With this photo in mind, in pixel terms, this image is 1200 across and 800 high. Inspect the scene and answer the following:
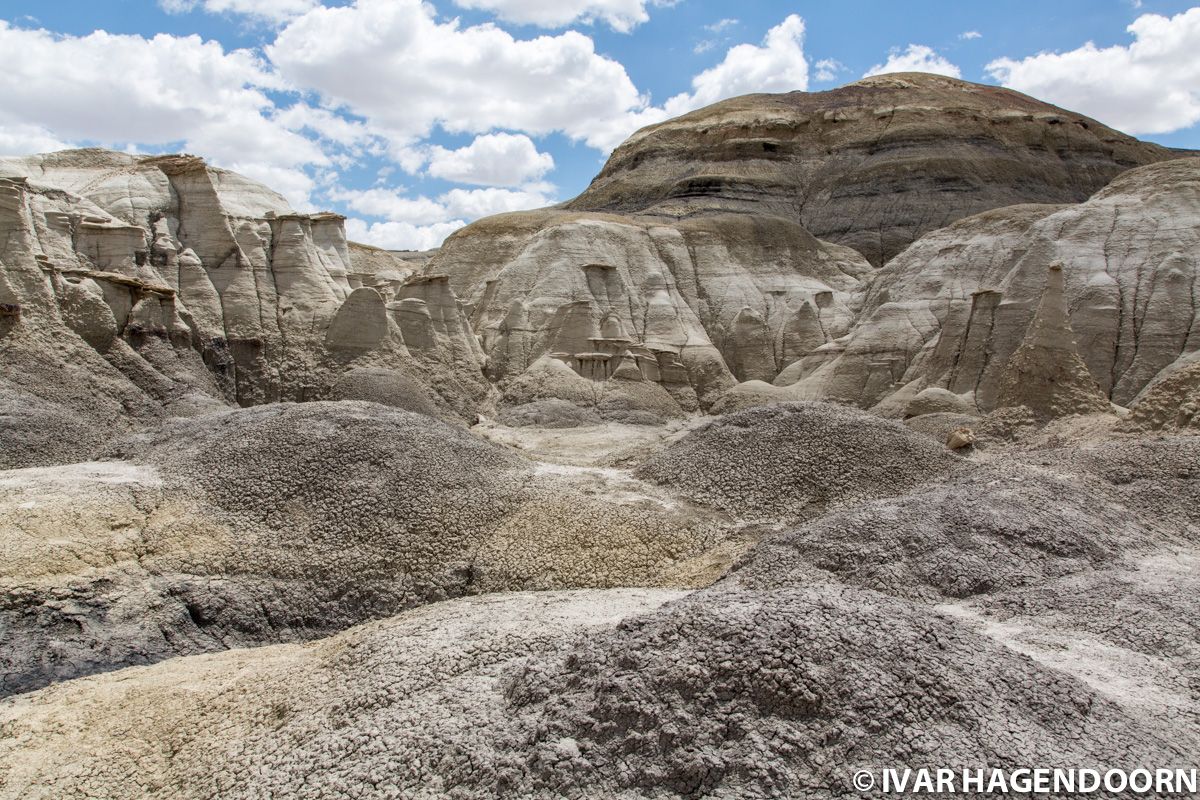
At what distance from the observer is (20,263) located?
843 inches

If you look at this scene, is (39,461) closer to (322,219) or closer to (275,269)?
(275,269)

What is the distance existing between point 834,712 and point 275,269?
26153mm

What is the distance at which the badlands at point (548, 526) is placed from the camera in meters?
6.50

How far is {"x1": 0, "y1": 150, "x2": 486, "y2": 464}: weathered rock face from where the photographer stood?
20906mm

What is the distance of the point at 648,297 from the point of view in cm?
4222

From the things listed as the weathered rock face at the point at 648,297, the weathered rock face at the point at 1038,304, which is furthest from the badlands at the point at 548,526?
the weathered rock face at the point at 648,297

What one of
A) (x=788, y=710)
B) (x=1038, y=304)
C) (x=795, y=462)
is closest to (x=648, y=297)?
(x=1038, y=304)

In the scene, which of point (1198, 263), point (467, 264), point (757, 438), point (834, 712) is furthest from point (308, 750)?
point (467, 264)

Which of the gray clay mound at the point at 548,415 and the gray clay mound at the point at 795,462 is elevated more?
the gray clay mound at the point at 795,462
